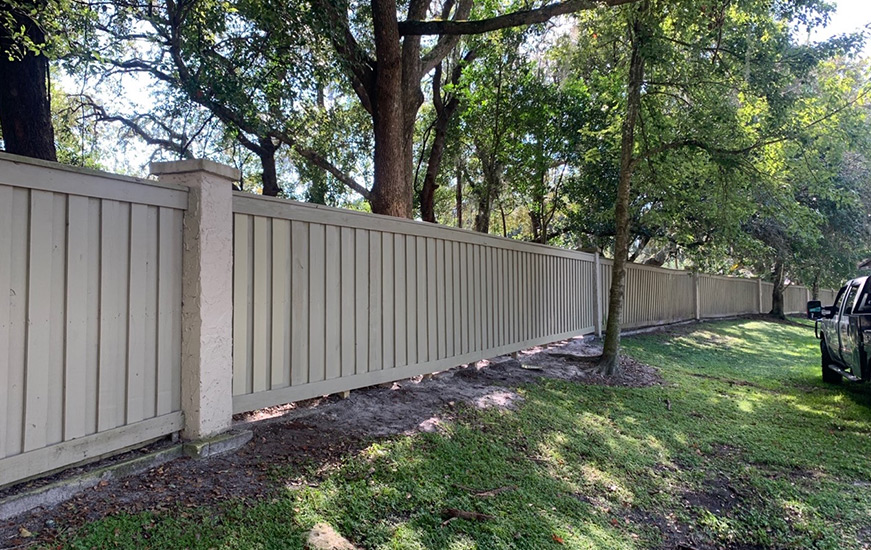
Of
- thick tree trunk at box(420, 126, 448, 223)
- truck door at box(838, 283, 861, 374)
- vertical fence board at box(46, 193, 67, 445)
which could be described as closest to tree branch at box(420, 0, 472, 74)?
thick tree trunk at box(420, 126, 448, 223)

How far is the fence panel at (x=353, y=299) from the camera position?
134 inches

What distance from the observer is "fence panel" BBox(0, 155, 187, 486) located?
7.38 ft

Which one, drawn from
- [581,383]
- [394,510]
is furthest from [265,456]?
[581,383]

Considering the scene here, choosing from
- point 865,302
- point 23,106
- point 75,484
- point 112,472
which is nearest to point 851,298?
point 865,302

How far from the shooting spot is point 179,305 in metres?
2.94

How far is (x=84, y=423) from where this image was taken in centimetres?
249

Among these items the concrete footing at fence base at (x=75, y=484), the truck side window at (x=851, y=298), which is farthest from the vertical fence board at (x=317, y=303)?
the truck side window at (x=851, y=298)

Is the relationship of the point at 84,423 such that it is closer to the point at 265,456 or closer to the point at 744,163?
the point at 265,456

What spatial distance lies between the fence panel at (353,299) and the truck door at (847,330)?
13.0 ft

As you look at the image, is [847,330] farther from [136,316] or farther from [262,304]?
[136,316]

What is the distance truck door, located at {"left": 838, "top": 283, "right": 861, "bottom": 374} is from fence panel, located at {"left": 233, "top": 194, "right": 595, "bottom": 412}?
396cm

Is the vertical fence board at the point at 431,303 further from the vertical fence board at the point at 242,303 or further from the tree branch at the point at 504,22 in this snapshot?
the tree branch at the point at 504,22

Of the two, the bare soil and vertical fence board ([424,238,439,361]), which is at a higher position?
vertical fence board ([424,238,439,361])

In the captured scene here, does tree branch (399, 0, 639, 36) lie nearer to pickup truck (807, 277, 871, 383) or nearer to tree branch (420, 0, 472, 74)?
tree branch (420, 0, 472, 74)
